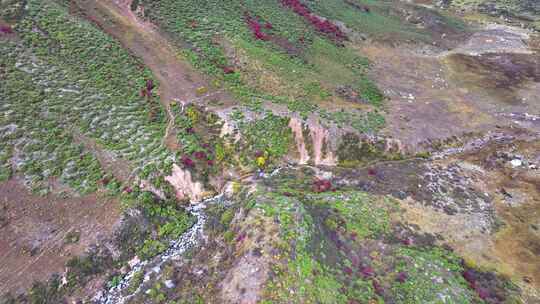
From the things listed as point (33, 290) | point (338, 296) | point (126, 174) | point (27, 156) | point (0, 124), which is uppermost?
point (0, 124)

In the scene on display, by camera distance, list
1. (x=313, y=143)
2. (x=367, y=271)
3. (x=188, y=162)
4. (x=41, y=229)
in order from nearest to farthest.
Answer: (x=367, y=271) < (x=41, y=229) < (x=188, y=162) < (x=313, y=143)

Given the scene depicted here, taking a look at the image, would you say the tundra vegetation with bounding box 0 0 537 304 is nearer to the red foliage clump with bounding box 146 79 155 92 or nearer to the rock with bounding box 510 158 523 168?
the red foliage clump with bounding box 146 79 155 92

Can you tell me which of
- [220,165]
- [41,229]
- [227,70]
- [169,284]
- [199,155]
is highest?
[227,70]

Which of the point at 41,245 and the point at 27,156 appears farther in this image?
the point at 27,156

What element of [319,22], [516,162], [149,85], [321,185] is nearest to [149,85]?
[149,85]

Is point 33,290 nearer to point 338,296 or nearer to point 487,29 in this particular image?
point 338,296

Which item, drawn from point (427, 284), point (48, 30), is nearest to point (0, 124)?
point (48, 30)

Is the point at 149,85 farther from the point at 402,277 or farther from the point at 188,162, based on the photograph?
the point at 402,277
